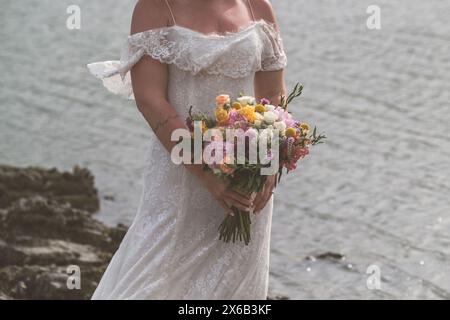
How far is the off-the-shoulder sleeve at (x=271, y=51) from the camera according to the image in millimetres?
5277

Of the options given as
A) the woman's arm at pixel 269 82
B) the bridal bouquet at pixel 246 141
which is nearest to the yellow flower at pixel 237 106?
the bridal bouquet at pixel 246 141

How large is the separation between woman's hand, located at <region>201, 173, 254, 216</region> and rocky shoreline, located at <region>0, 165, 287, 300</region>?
3091 millimetres

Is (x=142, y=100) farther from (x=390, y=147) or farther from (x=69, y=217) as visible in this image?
(x=390, y=147)

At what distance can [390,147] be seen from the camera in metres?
11.8

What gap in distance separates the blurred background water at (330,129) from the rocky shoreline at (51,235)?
399 mm

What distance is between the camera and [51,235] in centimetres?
927

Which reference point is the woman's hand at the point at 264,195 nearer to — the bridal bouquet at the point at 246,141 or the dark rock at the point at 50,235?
the bridal bouquet at the point at 246,141

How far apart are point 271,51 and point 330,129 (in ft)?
23.3

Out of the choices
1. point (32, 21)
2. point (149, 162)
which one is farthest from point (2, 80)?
point (149, 162)

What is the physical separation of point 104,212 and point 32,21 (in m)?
7.94

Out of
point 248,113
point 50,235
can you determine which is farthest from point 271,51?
point 50,235

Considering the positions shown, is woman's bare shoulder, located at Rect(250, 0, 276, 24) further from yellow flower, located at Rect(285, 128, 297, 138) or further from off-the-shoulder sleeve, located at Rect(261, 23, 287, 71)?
yellow flower, located at Rect(285, 128, 297, 138)

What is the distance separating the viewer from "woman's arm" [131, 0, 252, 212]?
4973 millimetres

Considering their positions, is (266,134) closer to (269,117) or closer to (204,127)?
(269,117)
